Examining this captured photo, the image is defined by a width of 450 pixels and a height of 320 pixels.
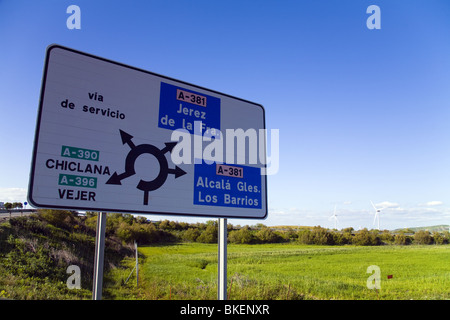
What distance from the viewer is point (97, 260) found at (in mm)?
3576

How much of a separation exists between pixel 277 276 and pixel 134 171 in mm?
20536

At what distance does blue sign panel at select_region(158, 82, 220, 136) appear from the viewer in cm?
504

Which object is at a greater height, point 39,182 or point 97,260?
point 39,182

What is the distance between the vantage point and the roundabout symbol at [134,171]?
4.38 metres

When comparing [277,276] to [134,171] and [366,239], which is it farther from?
[366,239]

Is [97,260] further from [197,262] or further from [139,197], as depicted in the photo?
[197,262]

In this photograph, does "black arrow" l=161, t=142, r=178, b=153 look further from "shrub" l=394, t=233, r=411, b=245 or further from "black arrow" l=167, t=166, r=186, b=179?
"shrub" l=394, t=233, r=411, b=245

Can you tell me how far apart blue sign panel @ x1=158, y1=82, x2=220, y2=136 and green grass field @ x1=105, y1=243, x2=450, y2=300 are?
27.6 feet

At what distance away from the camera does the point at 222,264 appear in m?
5.08

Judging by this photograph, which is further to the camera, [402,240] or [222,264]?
[402,240]


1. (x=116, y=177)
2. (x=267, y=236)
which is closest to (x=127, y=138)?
(x=116, y=177)

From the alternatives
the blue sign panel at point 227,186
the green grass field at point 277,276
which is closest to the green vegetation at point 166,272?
the green grass field at point 277,276

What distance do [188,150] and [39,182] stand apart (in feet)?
8.00
